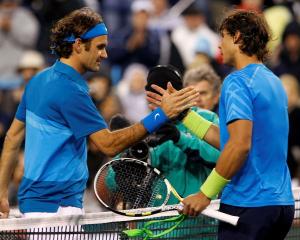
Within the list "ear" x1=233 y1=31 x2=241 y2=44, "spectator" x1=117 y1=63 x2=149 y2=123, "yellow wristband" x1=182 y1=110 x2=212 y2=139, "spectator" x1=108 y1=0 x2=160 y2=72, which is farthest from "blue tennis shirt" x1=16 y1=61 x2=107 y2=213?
"spectator" x1=108 y1=0 x2=160 y2=72

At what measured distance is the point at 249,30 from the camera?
18.6ft

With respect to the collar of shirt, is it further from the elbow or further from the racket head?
the elbow

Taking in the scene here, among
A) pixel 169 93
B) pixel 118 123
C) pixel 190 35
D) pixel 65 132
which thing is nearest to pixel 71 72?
pixel 65 132

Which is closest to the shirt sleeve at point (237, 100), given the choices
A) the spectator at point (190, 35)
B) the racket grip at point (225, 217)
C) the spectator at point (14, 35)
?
the racket grip at point (225, 217)

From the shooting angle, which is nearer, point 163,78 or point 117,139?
point 117,139

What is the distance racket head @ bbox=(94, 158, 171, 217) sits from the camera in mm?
5984

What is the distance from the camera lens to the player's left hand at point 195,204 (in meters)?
5.40

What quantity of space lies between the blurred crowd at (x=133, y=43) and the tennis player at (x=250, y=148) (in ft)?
20.2

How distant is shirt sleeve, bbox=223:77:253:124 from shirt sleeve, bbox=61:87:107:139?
0.89m

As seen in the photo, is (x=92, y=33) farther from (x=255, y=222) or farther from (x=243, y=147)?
(x=255, y=222)

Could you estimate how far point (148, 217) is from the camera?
5898mm

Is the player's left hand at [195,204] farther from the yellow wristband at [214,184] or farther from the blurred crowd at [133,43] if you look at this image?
the blurred crowd at [133,43]

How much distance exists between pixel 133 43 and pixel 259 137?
25.6 ft

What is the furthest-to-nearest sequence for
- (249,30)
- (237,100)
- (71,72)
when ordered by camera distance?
(71,72), (249,30), (237,100)
